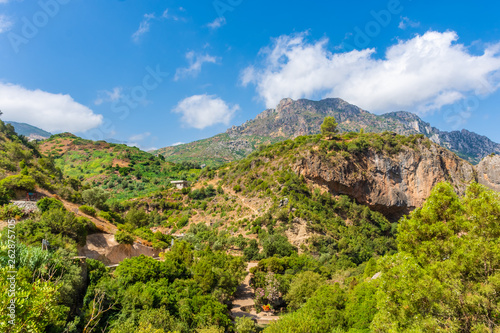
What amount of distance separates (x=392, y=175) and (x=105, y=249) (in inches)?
2384

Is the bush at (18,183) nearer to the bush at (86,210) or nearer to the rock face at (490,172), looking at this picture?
the bush at (86,210)

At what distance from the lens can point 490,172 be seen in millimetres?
62188

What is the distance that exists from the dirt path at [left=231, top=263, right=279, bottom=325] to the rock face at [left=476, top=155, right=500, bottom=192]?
6387 centimetres

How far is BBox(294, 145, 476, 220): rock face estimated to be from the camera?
5434cm

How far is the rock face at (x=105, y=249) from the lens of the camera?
68.4 ft

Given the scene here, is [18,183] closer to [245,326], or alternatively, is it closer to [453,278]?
[245,326]

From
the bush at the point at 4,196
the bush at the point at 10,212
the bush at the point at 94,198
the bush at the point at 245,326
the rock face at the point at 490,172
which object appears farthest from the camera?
the rock face at the point at 490,172

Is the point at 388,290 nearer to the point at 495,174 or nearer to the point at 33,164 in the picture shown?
the point at 33,164

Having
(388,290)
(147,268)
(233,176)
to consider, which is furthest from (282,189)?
(388,290)

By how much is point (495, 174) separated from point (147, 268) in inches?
3179

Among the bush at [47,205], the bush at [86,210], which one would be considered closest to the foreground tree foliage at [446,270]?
the bush at [47,205]

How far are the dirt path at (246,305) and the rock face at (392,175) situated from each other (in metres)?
28.0

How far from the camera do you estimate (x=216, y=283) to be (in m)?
26.1

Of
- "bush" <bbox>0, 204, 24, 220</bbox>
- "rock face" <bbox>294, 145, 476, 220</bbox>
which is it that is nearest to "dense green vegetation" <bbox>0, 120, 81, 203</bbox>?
"bush" <bbox>0, 204, 24, 220</bbox>
